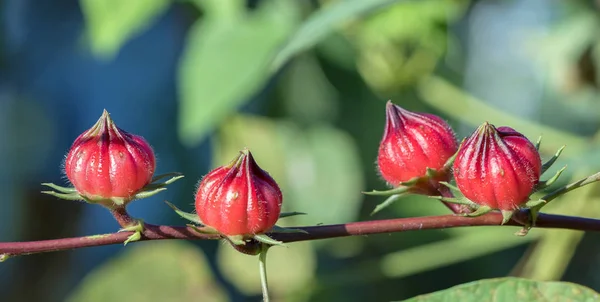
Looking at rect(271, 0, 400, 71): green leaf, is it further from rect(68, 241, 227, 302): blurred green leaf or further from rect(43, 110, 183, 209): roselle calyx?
rect(68, 241, 227, 302): blurred green leaf

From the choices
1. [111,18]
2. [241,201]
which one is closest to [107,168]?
[241,201]

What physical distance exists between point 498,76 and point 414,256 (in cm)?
174

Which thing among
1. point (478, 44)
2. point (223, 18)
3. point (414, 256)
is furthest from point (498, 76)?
point (223, 18)

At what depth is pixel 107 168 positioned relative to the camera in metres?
0.72

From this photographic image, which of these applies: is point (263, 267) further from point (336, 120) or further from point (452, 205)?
point (336, 120)

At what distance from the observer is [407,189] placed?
0.77 metres

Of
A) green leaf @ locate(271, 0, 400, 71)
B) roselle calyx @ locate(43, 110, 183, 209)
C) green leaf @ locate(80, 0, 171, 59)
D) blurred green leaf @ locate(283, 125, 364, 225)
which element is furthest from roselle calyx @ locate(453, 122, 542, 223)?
blurred green leaf @ locate(283, 125, 364, 225)

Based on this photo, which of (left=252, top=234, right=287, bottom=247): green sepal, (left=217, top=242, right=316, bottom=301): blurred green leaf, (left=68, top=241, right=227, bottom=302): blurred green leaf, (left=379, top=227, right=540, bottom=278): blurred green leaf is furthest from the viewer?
(left=217, top=242, right=316, bottom=301): blurred green leaf

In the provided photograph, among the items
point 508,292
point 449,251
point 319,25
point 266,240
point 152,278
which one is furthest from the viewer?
point 152,278

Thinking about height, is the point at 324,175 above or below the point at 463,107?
below

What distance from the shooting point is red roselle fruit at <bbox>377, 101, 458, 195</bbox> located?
0.77 m

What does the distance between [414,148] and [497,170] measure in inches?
3.8

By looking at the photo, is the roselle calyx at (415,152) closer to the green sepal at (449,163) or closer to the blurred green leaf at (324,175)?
the green sepal at (449,163)

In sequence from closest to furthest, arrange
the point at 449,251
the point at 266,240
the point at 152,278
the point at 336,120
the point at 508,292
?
the point at 266,240, the point at 508,292, the point at 449,251, the point at 152,278, the point at 336,120
